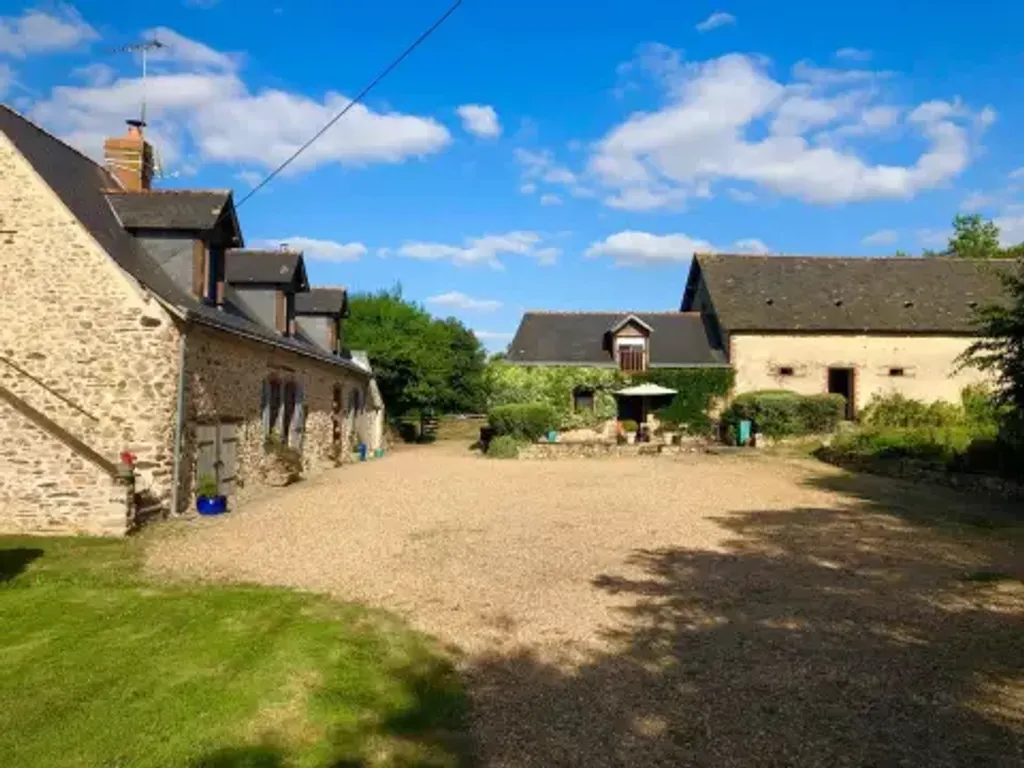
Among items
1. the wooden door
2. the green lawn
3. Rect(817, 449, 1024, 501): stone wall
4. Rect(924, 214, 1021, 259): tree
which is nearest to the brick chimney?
the wooden door

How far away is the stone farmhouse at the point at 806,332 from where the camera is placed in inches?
1153

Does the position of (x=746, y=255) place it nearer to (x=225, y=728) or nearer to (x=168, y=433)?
(x=168, y=433)

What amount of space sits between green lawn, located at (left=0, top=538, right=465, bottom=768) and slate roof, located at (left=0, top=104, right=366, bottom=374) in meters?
6.00

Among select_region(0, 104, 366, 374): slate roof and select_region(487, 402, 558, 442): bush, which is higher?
select_region(0, 104, 366, 374): slate roof

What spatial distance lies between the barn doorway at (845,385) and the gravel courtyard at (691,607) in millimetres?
15761

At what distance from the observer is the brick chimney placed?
17.5 metres

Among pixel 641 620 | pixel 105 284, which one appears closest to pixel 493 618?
pixel 641 620

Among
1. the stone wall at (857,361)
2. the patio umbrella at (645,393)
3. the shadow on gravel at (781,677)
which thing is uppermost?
the stone wall at (857,361)

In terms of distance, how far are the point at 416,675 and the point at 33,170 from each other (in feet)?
36.1

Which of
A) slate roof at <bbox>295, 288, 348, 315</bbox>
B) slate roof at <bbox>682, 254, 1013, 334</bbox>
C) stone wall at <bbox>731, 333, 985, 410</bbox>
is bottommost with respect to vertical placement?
stone wall at <bbox>731, 333, 985, 410</bbox>

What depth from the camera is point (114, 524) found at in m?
10.3

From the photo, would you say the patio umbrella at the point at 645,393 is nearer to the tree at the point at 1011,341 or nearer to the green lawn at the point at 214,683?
the tree at the point at 1011,341

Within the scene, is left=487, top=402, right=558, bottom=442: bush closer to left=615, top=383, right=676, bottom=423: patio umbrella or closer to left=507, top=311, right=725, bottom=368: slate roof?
left=615, top=383, right=676, bottom=423: patio umbrella

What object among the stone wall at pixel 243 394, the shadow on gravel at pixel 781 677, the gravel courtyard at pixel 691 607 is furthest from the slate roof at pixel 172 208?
→ the shadow on gravel at pixel 781 677
